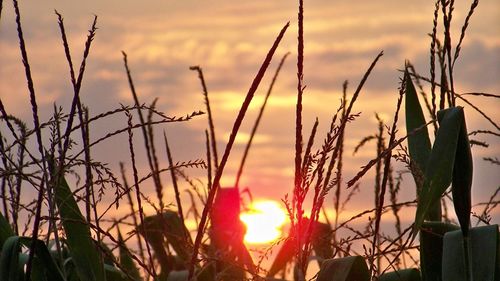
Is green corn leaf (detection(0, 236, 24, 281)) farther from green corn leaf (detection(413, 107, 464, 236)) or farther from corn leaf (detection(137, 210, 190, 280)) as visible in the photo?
corn leaf (detection(137, 210, 190, 280))

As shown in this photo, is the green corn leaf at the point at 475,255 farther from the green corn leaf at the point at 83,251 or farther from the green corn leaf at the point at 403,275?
the green corn leaf at the point at 83,251

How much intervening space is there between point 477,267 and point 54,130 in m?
0.97

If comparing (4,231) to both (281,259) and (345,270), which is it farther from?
(281,259)

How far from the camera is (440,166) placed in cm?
216

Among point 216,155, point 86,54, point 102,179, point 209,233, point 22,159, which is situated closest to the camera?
point 86,54

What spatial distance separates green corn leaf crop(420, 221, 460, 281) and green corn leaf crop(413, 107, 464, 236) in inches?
13.3

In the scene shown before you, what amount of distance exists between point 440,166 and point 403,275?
22.0 inches

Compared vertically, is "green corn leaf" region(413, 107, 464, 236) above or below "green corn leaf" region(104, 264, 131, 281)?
above

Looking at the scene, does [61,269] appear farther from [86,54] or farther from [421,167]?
[421,167]

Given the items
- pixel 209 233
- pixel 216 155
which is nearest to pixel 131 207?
pixel 209 233

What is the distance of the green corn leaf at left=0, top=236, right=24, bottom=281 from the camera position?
93.4 inches

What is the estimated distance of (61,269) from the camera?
2547 mm

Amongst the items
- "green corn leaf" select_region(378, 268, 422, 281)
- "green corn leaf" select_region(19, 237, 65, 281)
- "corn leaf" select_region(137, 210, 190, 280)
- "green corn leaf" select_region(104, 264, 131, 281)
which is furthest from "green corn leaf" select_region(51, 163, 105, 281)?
"corn leaf" select_region(137, 210, 190, 280)

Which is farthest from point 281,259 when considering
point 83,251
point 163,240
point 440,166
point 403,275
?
point 440,166
